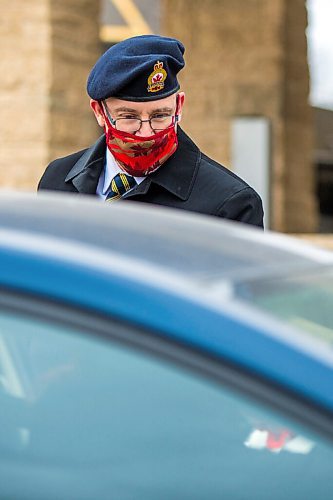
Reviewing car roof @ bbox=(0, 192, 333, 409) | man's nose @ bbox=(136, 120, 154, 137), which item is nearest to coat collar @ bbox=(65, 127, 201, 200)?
man's nose @ bbox=(136, 120, 154, 137)

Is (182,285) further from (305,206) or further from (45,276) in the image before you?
(305,206)

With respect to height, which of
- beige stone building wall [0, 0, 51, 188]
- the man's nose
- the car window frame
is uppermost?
beige stone building wall [0, 0, 51, 188]

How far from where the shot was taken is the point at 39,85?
9867mm

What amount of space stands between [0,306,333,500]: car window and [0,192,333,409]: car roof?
5 cm

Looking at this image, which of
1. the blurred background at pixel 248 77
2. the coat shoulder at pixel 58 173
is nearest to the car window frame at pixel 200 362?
the coat shoulder at pixel 58 173

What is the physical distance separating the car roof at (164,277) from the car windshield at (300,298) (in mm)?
20

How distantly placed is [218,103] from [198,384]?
13.7m

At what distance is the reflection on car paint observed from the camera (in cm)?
156

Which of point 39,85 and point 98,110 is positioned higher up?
point 39,85

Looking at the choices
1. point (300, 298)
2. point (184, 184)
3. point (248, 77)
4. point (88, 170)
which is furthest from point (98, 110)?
point (248, 77)

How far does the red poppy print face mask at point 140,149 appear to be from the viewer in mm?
3109

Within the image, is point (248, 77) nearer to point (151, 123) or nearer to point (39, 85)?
point (39, 85)

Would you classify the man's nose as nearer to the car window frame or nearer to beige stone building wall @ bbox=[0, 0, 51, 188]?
the car window frame

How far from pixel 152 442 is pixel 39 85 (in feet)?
27.8
